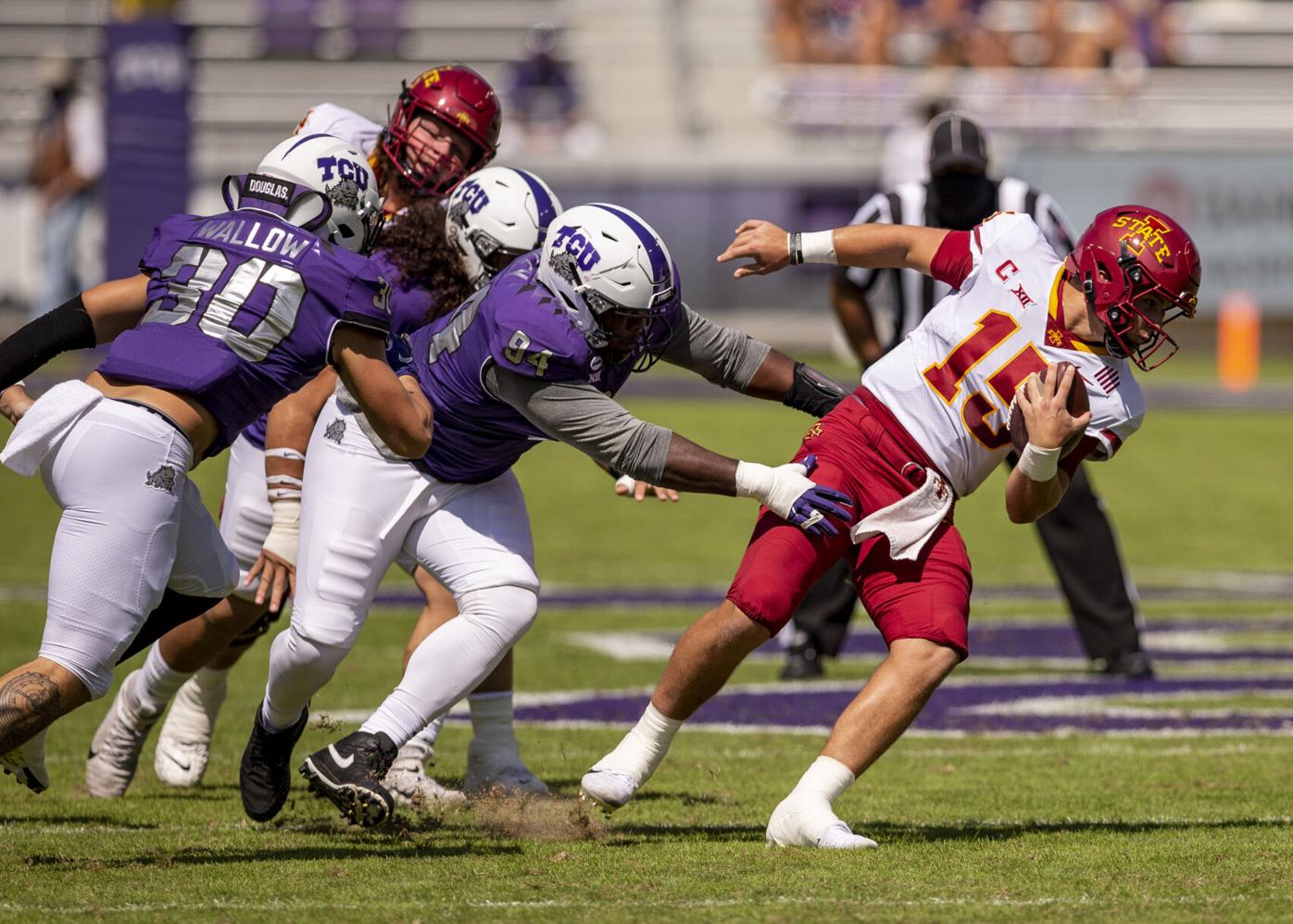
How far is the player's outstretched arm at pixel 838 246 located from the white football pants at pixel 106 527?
1.52 meters

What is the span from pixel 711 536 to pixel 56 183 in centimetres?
919

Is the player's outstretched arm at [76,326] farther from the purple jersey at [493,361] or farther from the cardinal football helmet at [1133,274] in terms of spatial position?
the cardinal football helmet at [1133,274]

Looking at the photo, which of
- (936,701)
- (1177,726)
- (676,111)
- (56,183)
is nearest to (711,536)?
(936,701)

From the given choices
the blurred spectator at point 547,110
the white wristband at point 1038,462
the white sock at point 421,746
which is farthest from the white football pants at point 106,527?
the blurred spectator at point 547,110

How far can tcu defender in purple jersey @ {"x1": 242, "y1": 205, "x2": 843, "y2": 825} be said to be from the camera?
454 centimetres

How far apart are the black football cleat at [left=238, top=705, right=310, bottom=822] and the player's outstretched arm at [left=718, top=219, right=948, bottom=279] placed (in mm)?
1657

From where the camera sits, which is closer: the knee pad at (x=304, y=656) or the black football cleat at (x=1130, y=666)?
the knee pad at (x=304, y=656)

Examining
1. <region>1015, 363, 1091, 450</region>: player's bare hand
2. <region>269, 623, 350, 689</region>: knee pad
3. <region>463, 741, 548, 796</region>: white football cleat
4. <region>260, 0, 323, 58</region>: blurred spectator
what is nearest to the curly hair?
<region>269, 623, 350, 689</region>: knee pad

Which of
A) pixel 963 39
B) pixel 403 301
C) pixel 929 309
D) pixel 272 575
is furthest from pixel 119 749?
pixel 963 39

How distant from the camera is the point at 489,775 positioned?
210 inches

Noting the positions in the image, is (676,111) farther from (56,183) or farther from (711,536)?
(711,536)

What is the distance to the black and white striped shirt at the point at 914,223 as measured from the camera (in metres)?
7.20

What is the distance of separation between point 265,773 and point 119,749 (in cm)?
77

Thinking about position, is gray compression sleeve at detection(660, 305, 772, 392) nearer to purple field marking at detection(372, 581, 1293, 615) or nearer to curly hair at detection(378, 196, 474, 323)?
curly hair at detection(378, 196, 474, 323)
